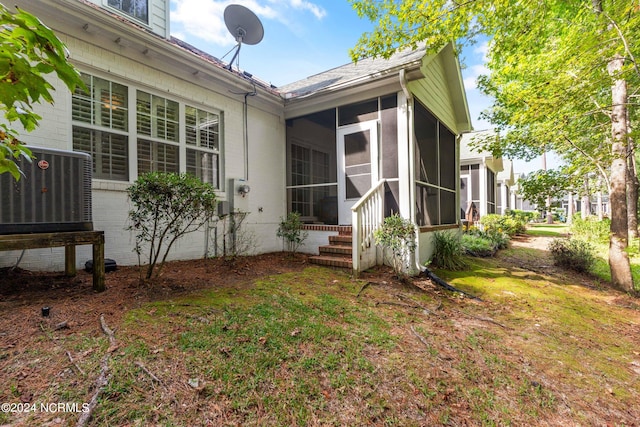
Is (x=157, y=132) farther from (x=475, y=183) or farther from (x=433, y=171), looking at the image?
(x=475, y=183)

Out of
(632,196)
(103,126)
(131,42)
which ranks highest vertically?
(131,42)

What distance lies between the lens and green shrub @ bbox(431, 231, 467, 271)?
6230mm

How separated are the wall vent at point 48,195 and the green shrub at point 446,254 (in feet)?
21.1

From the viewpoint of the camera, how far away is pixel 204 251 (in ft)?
18.5

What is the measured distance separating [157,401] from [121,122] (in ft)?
15.4

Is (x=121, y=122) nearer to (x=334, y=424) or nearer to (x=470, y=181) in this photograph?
(x=334, y=424)

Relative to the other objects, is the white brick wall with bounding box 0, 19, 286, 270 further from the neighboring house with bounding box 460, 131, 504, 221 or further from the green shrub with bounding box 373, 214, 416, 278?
the neighboring house with bounding box 460, 131, 504, 221

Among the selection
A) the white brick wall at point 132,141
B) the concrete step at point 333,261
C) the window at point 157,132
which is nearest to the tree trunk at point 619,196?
the concrete step at point 333,261

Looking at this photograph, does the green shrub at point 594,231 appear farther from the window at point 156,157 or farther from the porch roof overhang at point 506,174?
the window at point 156,157

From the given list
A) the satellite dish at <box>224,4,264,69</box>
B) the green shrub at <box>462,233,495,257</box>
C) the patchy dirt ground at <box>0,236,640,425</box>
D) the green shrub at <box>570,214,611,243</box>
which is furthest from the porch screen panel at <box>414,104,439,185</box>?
the green shrub at <box>570,214,611,243</box>

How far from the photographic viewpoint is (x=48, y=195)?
291cm

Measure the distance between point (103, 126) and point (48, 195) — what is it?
2.09 m

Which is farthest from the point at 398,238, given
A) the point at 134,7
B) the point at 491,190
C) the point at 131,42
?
the point at 491,190

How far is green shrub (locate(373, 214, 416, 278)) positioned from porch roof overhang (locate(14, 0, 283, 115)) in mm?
4335
